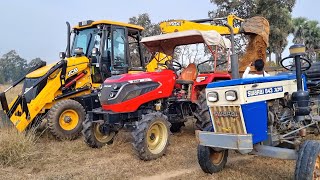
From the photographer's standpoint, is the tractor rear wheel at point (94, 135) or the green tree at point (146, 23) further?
the green tree at point (146, 23)

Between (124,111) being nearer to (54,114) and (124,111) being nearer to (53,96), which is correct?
(54,114)

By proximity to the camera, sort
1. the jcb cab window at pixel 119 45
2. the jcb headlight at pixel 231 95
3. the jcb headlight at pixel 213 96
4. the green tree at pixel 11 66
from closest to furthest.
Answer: the jcb headlight at pixel 231 95 → the jcb headlight at pixel 213 96 → the jcb cab window at pixel 119 45 → the green tree at pixel 11 66

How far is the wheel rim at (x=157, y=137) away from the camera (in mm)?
6402

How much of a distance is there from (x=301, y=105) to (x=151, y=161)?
2709mm

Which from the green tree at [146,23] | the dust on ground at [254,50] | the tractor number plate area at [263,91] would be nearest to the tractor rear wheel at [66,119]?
the dust on ground at [254,50]

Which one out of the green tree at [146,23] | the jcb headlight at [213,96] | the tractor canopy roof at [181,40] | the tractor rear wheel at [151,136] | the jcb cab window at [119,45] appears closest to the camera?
the jcb headlight at [213,96]

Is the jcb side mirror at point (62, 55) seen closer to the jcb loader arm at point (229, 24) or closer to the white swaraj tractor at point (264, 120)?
the jcb loader arm at point (229, 24)

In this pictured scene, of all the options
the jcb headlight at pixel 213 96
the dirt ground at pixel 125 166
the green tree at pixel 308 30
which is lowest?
the dirt ground at pixel 125 166

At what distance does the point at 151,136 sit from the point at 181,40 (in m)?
2.49

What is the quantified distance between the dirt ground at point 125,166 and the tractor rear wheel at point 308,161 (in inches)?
37.0

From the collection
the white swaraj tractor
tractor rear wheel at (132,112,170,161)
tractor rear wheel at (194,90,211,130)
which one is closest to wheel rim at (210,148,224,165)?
the white swaraj tractor

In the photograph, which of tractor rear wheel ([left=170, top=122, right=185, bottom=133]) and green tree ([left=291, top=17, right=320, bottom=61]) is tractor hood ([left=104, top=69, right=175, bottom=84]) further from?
green tree ([left=291, top=17, right=320, bottom=61])

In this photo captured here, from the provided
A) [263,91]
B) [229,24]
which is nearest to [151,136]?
[263,91]

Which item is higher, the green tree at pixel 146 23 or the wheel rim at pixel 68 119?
the green tree at pixel 146 23
